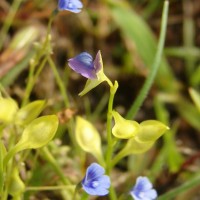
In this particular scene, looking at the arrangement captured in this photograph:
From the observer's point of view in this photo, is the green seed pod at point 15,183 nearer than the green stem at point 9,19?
Yes

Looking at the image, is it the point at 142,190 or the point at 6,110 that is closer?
the point at 6,110

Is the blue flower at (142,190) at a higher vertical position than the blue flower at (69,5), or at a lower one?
lower

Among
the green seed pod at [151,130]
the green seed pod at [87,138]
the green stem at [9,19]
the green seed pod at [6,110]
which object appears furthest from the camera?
the green stem at [9,19]

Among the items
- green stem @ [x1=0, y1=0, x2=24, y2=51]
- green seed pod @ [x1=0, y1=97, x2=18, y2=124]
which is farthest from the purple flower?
green stem @ [x1=0, y1=0, x2=24, y2=51]

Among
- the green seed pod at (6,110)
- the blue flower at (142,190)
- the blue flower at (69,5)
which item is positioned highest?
the blue flower at (69,5)

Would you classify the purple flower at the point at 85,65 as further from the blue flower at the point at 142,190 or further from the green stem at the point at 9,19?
the green stem at the point at 9,19

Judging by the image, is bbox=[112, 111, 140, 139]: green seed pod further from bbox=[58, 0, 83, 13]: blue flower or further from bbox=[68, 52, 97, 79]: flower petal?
bbox=[58, 0, 83, 13]: blue flower

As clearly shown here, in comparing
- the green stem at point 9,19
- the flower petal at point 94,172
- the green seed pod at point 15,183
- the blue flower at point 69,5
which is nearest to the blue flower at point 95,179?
the flower petal at point 94,172

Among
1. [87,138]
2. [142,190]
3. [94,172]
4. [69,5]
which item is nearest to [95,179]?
[94,172]

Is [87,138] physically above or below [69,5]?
below

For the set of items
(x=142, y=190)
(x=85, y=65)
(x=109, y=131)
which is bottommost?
(x=142, y=190)

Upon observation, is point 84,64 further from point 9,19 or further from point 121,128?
point 9,19
